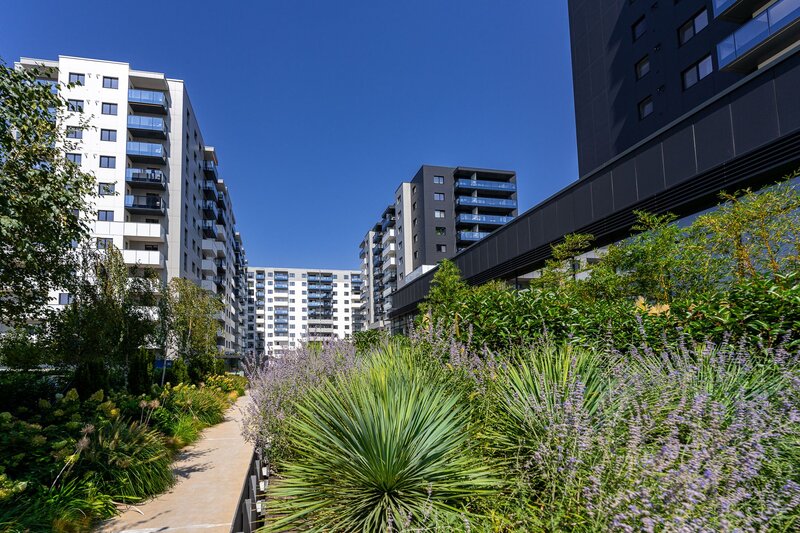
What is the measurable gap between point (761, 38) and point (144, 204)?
42.9 m

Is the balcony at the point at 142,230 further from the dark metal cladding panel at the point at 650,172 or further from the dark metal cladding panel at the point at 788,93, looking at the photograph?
the dark metal cladding panel at the point at 788,93

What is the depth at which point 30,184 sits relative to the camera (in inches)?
277

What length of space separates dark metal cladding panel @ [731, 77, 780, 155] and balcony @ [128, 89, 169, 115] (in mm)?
44691

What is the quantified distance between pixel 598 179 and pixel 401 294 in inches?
954

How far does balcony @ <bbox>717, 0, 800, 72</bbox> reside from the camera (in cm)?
1662

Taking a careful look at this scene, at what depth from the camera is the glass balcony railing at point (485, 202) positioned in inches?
2557

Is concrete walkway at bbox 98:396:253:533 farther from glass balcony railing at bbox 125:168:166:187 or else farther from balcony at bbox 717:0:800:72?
glass balcony railing at bbox 125:168:166:187

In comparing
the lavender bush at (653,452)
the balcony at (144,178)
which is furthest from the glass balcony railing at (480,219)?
the lavender bush at (653,452)

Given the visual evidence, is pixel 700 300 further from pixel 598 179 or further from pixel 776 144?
pixel 598 179

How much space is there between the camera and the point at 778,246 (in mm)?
7914

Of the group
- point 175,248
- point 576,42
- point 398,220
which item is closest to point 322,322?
point 398,220

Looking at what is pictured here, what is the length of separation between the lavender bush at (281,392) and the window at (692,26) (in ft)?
75.5

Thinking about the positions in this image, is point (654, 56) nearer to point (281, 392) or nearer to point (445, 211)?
point (281, 392)

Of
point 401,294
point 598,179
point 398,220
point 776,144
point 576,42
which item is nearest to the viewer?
point 776,144
